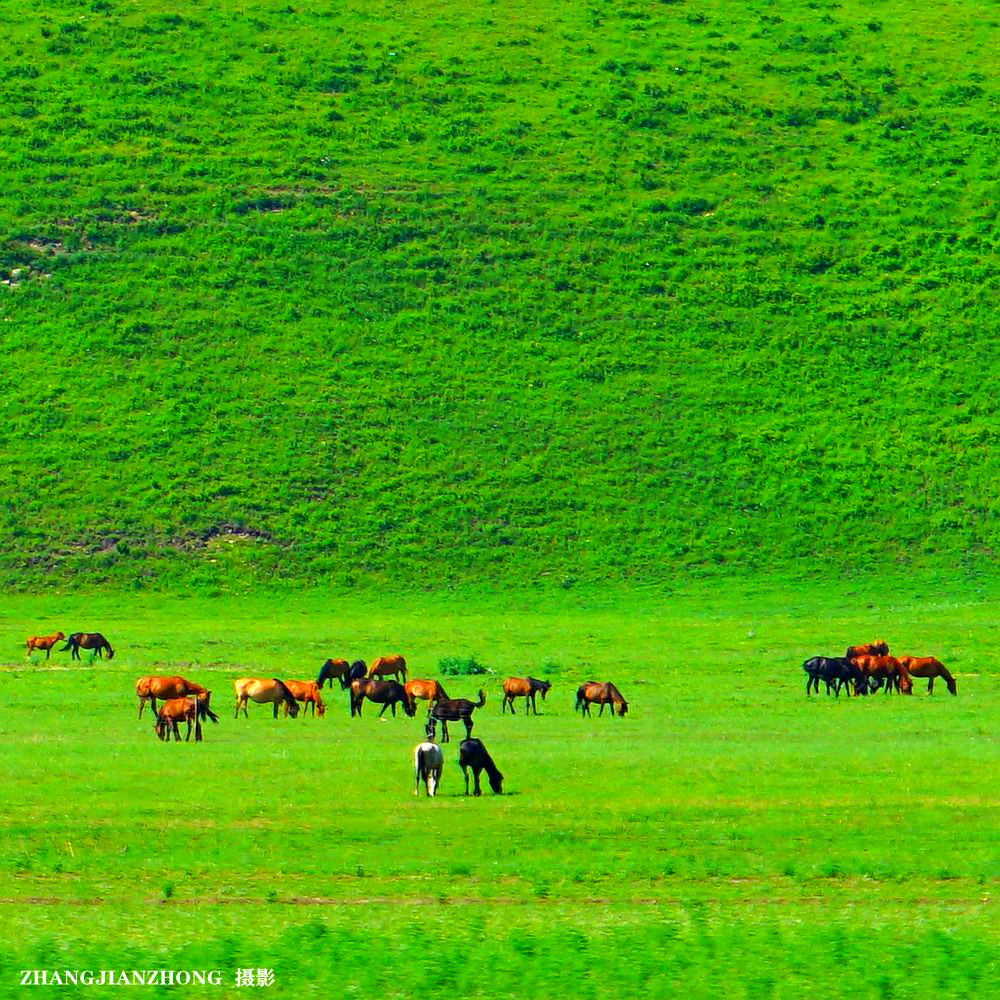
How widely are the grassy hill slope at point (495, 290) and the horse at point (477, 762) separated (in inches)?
1591

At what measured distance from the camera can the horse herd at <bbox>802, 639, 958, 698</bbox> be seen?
4006 centimetres

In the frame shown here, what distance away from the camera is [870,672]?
40.5m

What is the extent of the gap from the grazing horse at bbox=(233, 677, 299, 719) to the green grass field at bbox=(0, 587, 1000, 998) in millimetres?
399

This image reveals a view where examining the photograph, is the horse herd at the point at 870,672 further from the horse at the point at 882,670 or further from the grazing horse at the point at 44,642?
the grazing horse at the point at 44,642

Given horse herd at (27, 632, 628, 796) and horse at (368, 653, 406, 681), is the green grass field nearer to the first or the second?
horse herd at (27, 632, 628, 796)

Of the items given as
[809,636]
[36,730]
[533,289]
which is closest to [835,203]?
[533,289]

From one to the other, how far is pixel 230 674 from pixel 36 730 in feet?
29.7

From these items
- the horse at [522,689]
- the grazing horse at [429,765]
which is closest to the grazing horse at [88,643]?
the horse at [522,689]

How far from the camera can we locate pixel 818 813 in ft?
79.1

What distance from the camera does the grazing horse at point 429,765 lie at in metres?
25.2

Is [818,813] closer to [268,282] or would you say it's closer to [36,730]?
[36,730]

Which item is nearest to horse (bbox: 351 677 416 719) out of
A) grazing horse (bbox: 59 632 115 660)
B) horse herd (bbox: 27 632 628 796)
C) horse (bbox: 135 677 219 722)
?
horse herd (bbox: 27 632 628 796)

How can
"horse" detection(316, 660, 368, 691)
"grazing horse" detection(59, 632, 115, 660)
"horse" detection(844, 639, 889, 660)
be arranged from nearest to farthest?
"horse" detection(316, 660, 368, 691) → "horse" detection(844, 639, 889, 660) → "grazing horse" detection(59, 632, 115, 660)

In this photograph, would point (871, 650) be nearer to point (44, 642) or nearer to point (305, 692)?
point (305, 692)
